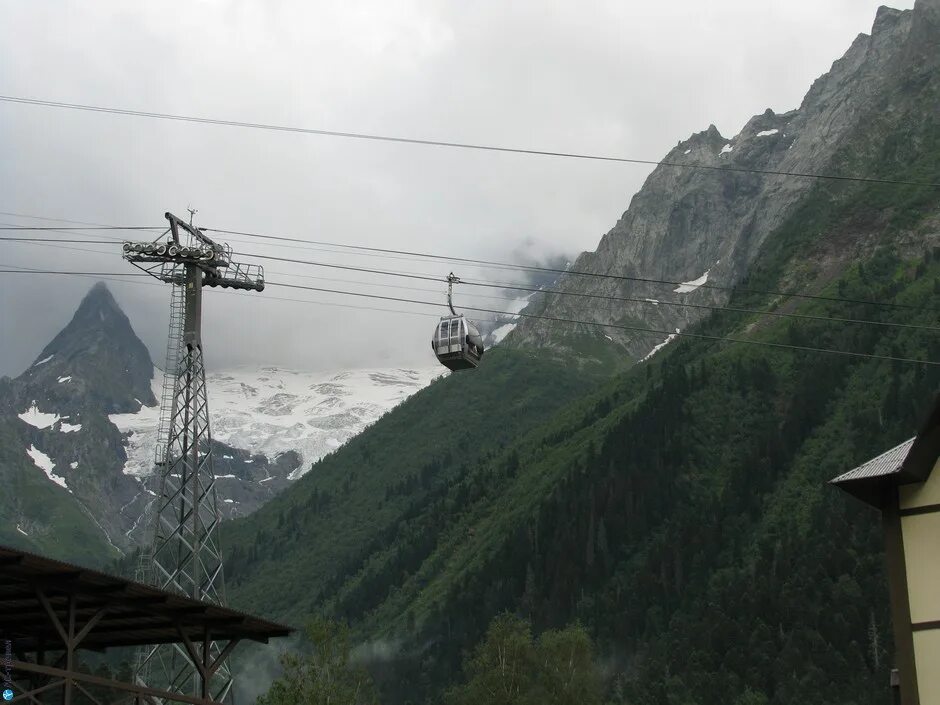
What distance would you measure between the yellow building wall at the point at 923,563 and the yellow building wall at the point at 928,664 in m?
0.18

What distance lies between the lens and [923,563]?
80.1 ft

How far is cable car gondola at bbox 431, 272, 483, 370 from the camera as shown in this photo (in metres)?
44.0

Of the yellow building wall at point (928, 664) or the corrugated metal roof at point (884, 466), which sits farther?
the corrugated metal roof at point (884, 466)

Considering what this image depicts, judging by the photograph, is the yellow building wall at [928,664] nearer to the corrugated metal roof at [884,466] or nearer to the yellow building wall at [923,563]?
the yellow building wall at [923,563]

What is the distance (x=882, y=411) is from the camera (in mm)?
169000

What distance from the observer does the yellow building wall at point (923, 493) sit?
24906 mm

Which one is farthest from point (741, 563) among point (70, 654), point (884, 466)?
point (70, 654)

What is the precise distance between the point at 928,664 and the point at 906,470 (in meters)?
3.77

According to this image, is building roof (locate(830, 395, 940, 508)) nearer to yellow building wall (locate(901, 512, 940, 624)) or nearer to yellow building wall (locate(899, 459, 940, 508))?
yellow building wall (locate(899, 459, 940, 508))

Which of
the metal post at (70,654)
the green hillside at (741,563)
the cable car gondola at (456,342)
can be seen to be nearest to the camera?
the metal post at (70,654)

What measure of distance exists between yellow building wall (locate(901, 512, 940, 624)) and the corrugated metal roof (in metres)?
1.08

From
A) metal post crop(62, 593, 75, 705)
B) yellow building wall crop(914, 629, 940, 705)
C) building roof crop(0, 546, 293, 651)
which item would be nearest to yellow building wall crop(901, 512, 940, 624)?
yellow building wall crop(914, 629, 940, 705)

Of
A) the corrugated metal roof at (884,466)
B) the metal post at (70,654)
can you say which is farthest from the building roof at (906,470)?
the metal post at (70,654)

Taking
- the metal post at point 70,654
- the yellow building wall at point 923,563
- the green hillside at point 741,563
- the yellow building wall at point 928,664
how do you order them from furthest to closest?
the green hillside at point 741,563
the metal post at point 70,654
the yellow building wall at point 923,563
the yellow building wall at point 928,664
